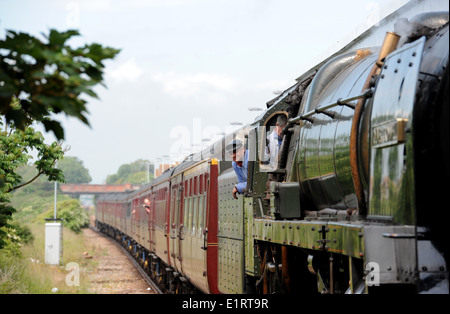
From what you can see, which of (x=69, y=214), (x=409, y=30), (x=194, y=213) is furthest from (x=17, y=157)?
(x=69, y=214)

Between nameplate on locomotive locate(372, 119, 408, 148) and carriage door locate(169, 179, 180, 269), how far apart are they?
1174 centimetres

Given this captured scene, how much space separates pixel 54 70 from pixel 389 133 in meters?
2.37

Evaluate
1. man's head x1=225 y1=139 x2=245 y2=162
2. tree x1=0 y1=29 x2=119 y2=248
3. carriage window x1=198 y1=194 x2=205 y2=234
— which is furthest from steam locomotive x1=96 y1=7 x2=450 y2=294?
tree x1=0 y1=29 x2=119 y2=248

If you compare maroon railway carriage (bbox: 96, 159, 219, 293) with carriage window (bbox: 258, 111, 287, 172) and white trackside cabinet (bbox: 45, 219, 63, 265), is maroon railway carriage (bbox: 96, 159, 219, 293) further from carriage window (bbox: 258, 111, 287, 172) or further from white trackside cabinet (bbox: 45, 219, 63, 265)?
carriage window (bbox: 258, 111, 287, 172)

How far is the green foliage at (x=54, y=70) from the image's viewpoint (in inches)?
119

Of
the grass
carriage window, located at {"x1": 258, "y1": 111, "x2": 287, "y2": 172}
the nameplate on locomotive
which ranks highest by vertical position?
carriage window, located at {"x1": 258, "y1": 111, "x2": 287, "y2": 172}

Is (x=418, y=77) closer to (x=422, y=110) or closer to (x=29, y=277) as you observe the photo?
(x=422, y=110)

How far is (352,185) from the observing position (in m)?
5.62

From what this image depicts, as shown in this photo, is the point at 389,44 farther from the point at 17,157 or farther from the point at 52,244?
the point at 52,244

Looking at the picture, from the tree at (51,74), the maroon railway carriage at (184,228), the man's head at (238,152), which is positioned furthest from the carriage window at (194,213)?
the tree at (51,74)

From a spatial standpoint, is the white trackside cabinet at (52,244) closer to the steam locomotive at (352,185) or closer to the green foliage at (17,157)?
the green foliage at (17,157)

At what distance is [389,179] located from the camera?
4.41 m

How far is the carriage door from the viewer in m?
16.2
